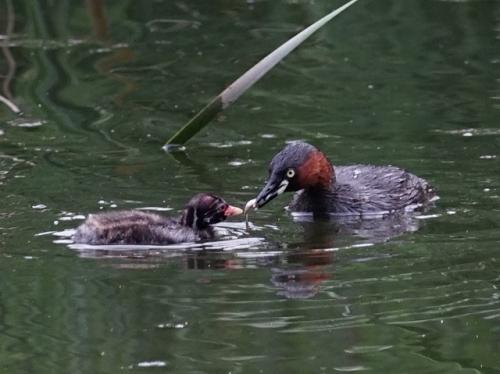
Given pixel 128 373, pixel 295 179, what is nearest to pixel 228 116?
pixel 295 179

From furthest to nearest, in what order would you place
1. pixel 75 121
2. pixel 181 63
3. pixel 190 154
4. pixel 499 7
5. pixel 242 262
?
pixel 499 7 < pixel 181 63 < pixel 75 121 < pixel 190 154 < pixel 242 262

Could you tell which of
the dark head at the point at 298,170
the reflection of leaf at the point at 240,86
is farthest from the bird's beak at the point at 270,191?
the reflection of leaf at the point at 240,86

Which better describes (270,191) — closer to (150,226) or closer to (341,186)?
(341,186)

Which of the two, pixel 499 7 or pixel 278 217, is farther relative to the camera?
pixel 499 7

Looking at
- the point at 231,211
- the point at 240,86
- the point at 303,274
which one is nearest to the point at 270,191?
the point at 231,211

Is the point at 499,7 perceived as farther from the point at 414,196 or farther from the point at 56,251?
the point at 56,251

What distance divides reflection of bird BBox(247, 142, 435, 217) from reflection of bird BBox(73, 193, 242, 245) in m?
0.90

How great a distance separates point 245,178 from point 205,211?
144 centimetres

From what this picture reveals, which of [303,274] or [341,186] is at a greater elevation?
[341,186]

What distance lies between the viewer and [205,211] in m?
8.88

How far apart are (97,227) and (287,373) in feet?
8.68

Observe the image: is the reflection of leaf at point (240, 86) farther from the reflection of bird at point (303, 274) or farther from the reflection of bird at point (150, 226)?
the reflection of bird at point (303, 274)

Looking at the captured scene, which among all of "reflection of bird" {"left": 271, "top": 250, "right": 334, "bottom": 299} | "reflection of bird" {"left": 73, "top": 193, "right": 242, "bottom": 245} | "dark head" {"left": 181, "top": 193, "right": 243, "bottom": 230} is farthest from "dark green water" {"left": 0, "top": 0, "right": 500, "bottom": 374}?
"dark head" {"left": 181, "top": 193, "right": 243, "bottom": 230}

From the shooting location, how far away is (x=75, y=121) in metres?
12.0
